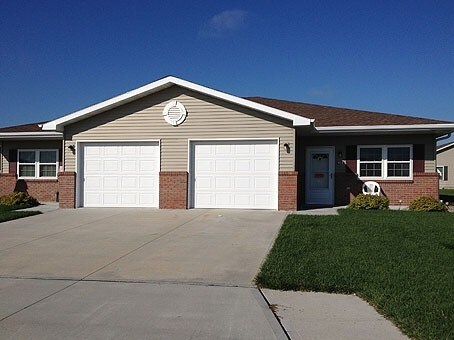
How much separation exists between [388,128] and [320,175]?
3245 mm

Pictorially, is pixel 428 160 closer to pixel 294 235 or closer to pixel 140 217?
pixel 294 235

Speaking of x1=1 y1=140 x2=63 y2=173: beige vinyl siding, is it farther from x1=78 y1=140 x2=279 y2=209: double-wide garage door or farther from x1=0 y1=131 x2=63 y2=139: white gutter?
x1=78 y1=140 x2=279 y2=209: double-wide garage door

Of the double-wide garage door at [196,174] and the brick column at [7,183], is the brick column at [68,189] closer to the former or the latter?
the double-wide garage door at [196,174]

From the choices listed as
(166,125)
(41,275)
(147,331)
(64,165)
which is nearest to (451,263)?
(147,331)

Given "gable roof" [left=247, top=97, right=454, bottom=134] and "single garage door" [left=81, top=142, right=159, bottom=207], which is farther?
"gable roof" [left=247, top=97, right=454, bottom=134]

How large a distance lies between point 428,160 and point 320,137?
4.19m

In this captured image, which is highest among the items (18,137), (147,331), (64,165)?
(18,137)

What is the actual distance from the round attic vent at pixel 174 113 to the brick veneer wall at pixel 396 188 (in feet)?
22.2

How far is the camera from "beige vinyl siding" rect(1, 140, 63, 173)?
19234mm

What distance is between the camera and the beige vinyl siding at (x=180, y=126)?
14344mm

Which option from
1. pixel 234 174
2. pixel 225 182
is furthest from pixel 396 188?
pixel 225 182

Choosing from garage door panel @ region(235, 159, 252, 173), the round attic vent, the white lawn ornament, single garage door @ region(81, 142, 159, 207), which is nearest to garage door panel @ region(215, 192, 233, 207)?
garage door panel @ region(235, 159, 252, 173)

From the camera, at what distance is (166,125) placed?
49.0 feet

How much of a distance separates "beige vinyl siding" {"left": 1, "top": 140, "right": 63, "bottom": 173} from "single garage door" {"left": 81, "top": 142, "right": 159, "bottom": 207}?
175 inches
